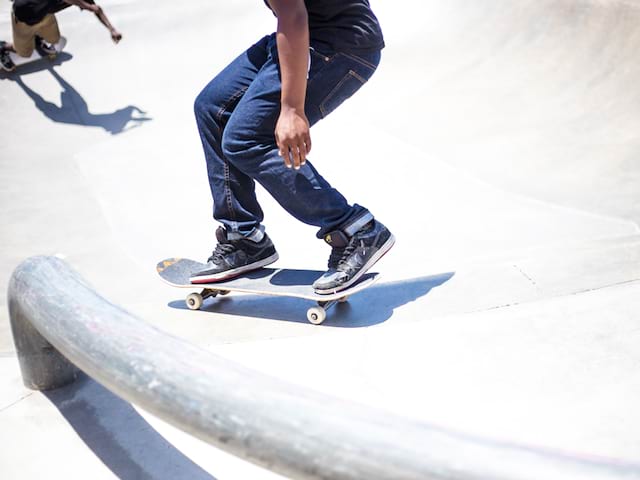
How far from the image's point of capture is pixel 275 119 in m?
3.05

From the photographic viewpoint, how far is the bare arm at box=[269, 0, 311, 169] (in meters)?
2.73

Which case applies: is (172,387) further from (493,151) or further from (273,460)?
(493,151)

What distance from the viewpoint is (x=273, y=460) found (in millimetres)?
1268

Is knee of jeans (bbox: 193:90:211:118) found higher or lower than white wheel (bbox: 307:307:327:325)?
higher

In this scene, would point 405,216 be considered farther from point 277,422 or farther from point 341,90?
point 277,422

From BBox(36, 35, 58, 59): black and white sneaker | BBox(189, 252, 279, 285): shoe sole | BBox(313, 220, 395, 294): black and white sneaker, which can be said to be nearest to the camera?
BBox(313, 220, 395, 294): black and white sneaker

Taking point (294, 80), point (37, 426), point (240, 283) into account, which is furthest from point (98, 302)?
point (240, 283)

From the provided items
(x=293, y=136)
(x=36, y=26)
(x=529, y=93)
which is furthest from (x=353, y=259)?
(x=36, y=26)

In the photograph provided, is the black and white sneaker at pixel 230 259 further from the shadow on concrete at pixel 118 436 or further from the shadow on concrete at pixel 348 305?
the shadow on concrete at pixel 118 436

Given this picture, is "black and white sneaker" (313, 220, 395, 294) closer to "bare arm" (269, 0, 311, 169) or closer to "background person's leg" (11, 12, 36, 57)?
"bare arm" (269, 0, 311, 169)

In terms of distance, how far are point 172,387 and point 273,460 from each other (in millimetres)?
277

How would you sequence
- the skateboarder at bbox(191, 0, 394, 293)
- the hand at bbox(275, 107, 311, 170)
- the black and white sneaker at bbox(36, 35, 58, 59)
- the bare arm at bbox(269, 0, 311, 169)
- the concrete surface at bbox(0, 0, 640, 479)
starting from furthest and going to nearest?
1. the black and white sneaker at bbox(36, 35, 58, 59)
2. the skateboarder at bbox(191, 0, 394, 293)
3. the hand at bbox(275, 107, 311, 170)
4. the bare arm at bbox(269, 0, 311, 169)
5. the concrete surface at bbox(0, 0, 640, 479)

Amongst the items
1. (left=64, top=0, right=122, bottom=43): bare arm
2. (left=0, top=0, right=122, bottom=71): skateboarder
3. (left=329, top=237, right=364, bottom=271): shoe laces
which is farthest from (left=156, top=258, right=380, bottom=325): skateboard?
(left=0, top=0, right=122, bottom=71): skateboarder

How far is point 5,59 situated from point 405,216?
461 cm
